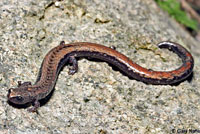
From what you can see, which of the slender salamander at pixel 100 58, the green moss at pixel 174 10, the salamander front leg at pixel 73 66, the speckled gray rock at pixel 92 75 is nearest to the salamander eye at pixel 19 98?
the speckled gray rock at pixel 92 75

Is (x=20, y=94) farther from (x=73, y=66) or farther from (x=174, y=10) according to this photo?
(x=174, y=10)

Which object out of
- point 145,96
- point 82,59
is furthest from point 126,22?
point 145,96

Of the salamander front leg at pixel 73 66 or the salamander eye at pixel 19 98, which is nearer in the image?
the salamander eye at pixel 19 98

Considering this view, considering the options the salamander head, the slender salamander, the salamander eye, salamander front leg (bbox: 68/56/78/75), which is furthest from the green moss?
the salamander eye

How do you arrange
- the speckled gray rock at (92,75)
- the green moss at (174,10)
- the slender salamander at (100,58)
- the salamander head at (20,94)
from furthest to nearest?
the green moss at (174,10) < the slender salamander at (100,58) < the speckled gray rock at (92,75) < the salamander head at (20,94)

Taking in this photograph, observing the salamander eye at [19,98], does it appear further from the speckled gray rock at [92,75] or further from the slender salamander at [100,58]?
the slender salamander at [100,58]

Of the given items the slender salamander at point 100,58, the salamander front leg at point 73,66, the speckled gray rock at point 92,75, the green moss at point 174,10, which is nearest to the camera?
the speckled gray rock at point 92,75
